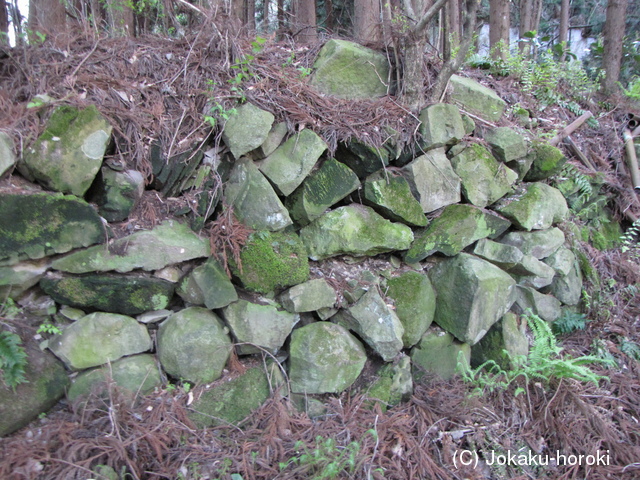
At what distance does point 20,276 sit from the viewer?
275 cm

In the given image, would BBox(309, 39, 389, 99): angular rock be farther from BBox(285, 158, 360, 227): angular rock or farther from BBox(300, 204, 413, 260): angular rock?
BBox(300, 204, 413, 260): angular rock

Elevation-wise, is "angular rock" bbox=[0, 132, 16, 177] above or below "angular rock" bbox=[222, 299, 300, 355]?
above

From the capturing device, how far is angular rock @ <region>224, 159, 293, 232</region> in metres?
3.33

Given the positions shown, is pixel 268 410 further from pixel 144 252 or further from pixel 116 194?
pixel 116 194

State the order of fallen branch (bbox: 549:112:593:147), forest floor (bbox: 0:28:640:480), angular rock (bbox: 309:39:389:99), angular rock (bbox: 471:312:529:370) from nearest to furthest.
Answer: forest floor (bbox: 0:28:640:480), angular rock (bbox: 471:312:529:370), angular rock (bbox: 309:39:389:99), fallen branch (bbox: 549:112:593:147)

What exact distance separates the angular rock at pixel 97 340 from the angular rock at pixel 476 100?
3857mm

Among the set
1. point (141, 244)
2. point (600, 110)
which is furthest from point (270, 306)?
point (600, 110)

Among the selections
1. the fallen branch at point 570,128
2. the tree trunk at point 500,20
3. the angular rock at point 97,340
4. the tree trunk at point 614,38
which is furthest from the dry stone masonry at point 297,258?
the tree trunk at point 500,20

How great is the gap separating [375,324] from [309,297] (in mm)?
601

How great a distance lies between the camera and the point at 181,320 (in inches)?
122

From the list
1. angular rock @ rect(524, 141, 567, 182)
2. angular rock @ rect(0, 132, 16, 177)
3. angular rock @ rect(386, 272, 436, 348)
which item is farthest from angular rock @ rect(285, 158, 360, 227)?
angular rock @ rect(524, 141, 567, 182)

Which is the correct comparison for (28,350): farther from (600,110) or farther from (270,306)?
(600,110)

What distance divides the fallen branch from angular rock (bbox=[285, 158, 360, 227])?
297cm

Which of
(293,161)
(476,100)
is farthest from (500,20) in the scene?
(293,161)
